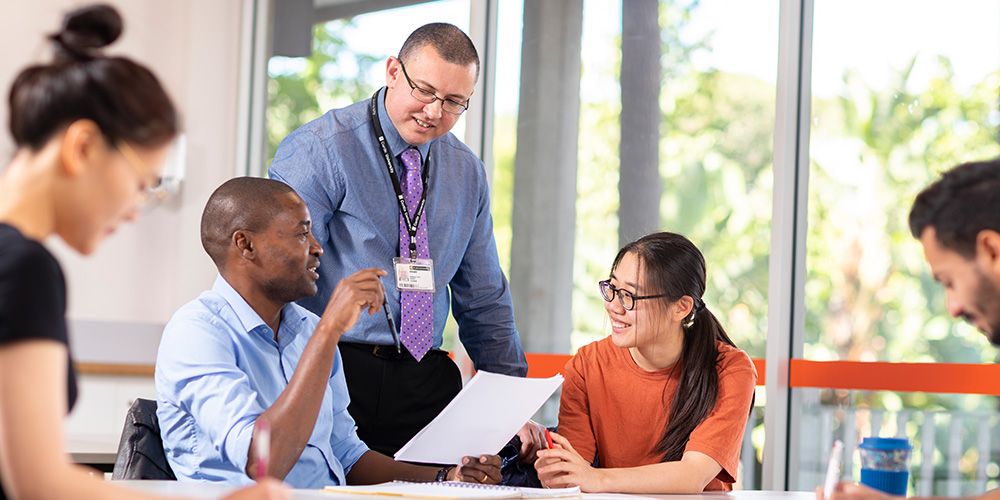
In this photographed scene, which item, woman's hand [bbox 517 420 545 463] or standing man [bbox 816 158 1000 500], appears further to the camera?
woman's hand [bbox 517 420 545 463]

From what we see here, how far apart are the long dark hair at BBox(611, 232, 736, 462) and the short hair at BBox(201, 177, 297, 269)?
0.97 m

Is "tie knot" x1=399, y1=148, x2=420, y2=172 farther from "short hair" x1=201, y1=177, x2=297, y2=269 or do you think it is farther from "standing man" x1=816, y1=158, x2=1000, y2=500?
"standing man" x1=816, y1=158, x2=1000, y2=500

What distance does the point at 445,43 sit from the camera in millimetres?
2973

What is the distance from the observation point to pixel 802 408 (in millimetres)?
3752

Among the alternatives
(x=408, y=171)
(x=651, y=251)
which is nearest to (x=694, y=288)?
(x=651, y=251)

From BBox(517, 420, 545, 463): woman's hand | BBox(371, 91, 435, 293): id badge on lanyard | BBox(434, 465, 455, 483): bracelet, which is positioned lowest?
A: BBox(434, 465, 455, 483): bracelet

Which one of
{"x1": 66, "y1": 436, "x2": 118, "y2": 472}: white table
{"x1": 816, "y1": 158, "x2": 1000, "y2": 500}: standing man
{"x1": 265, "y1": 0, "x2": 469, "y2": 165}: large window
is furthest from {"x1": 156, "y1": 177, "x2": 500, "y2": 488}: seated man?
{"x1": 265, "y1": 0, "x2": 469, "y2": 165}: large window

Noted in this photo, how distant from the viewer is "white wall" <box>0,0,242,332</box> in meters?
5.42

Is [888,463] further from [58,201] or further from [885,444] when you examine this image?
[58,201]

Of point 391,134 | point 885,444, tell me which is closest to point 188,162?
point 391,134

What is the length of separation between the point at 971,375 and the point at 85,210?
9.43 feet

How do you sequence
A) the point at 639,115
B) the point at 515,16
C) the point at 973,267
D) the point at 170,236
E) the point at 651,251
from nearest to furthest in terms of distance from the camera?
1. the point at 973,267
2. the point at 651,251
3. the point at 639,115
4. the point at 515,16
5. the point at 170,236

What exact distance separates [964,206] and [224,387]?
1361 mm

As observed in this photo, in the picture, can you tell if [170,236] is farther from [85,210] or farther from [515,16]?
[85,210]
